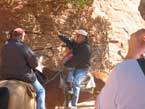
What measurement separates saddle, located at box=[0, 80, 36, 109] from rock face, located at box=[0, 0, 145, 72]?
7.51 m

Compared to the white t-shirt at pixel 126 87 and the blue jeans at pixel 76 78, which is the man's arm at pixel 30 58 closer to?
the blue jeans at pixel 76 78

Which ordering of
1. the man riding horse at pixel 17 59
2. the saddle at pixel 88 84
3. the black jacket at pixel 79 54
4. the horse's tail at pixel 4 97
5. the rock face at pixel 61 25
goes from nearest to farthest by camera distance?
1. the horse's tail at pixel 4 97
2. the man riding horse at pixel 17 59
3. the black jacket at pixel 79 54
4. the saddle at pixel 88 84
5. the rock face at pixel 61 25

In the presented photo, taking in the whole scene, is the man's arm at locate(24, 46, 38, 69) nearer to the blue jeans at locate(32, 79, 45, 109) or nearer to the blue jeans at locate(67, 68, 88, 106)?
the blue jeans at locate(32, 79, 45, 109)

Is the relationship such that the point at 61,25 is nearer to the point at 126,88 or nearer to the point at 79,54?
the point at 79,54

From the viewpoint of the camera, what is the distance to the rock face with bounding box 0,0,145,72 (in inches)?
700

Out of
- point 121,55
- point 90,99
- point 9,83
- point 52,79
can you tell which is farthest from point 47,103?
point 121,55

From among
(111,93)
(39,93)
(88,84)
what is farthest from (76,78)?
(111,93)

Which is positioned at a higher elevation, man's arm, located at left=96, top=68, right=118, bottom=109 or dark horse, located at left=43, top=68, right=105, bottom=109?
man's arm, located at left=96, top=68, right=118, bottom=109

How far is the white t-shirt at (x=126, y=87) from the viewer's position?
3584mm

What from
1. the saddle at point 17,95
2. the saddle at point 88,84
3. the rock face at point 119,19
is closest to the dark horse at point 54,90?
the saddle at point 88,84

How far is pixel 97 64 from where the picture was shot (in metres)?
18.0

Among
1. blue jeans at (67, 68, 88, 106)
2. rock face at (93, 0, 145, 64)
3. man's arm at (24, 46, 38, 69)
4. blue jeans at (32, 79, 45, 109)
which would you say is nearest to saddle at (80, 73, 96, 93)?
blue jeans at (67, 68, 88, 106)

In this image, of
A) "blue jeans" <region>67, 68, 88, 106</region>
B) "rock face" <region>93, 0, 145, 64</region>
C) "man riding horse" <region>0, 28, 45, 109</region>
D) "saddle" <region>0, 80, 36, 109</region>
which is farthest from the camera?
"rock face" <region>93, 0, 145, 64</region>

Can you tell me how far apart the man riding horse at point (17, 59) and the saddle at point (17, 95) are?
0.95 ft
